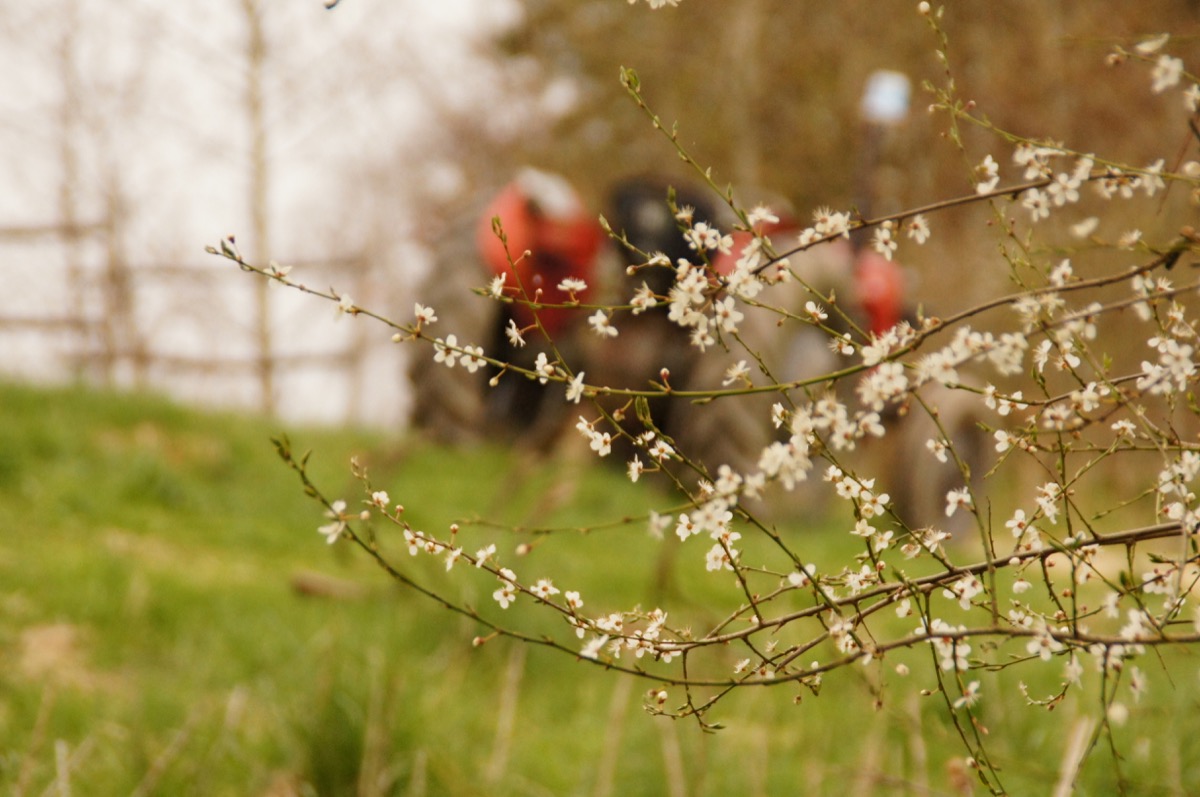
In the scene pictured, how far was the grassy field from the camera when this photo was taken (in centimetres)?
232

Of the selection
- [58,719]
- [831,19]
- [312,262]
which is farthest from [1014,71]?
[58,719]

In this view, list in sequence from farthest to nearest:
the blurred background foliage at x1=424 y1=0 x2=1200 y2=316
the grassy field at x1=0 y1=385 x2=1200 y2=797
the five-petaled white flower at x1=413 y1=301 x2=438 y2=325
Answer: the blurred background foliage at x1=424 y1=0 x2=1200 y2=316
the grassy field at x1=0 y1=385 x2=1200 y2=797
the five-petaled white flower at x1=413 y1=301 x2=438 y2=325

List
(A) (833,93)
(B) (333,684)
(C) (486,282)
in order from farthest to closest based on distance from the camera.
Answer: (A) (833,93) < (C) (486,282) < (B) (333,684)

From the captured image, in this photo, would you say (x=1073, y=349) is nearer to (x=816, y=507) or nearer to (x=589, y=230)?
(x=816, y=507)

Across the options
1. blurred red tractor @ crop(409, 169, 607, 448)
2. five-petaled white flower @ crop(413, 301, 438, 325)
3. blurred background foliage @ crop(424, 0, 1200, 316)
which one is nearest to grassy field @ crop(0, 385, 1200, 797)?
five-petaled white flower @ crop(413, 301, 438, 325)

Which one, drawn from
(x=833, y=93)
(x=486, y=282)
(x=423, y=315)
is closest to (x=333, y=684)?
(x=423, y=315)

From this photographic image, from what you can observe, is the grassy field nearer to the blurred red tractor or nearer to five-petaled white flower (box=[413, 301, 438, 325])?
five-petaled white flower (box=[413, 301, 438, 325])

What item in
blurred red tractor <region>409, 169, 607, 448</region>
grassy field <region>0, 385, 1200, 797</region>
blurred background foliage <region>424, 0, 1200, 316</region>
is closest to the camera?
grassy field <region>0, 385, 1200, 797</region>

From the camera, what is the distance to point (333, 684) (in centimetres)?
244

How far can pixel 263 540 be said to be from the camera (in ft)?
15.9

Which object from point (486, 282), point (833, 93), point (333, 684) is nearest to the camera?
point (333, 684)

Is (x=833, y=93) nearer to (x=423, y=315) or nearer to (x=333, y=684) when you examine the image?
(x=333, y=684)

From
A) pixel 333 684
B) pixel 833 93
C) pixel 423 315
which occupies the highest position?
pixel 833 93

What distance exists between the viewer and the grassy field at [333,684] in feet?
7.61
